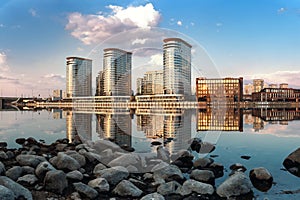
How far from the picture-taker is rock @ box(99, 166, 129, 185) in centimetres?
717

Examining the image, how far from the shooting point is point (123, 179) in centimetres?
736

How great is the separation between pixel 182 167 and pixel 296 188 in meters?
3.55

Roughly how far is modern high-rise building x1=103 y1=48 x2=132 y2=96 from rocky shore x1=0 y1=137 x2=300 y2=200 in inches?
102

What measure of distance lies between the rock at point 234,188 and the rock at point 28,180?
189 inches

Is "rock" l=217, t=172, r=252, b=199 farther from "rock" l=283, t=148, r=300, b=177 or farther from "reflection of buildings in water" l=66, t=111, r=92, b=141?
"reflection of buildings in water" l=66, t=111, r=92, b=141

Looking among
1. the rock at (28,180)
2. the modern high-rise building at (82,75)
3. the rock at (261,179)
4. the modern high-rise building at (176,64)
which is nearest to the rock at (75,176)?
the rock at (28,180)

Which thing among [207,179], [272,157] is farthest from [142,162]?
[272,157]

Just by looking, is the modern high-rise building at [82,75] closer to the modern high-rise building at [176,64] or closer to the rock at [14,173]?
the modern high-rise building at [176,64]

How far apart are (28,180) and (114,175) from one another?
2245 millimetres

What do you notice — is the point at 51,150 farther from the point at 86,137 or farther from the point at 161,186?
the point at 161,186

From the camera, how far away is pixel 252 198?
6.49 metres

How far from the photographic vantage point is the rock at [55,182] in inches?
254

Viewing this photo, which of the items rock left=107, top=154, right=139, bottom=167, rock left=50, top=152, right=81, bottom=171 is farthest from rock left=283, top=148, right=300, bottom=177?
rock left=50, top=152, right=81, bottom=171

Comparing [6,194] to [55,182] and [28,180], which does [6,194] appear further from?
[28,180]
